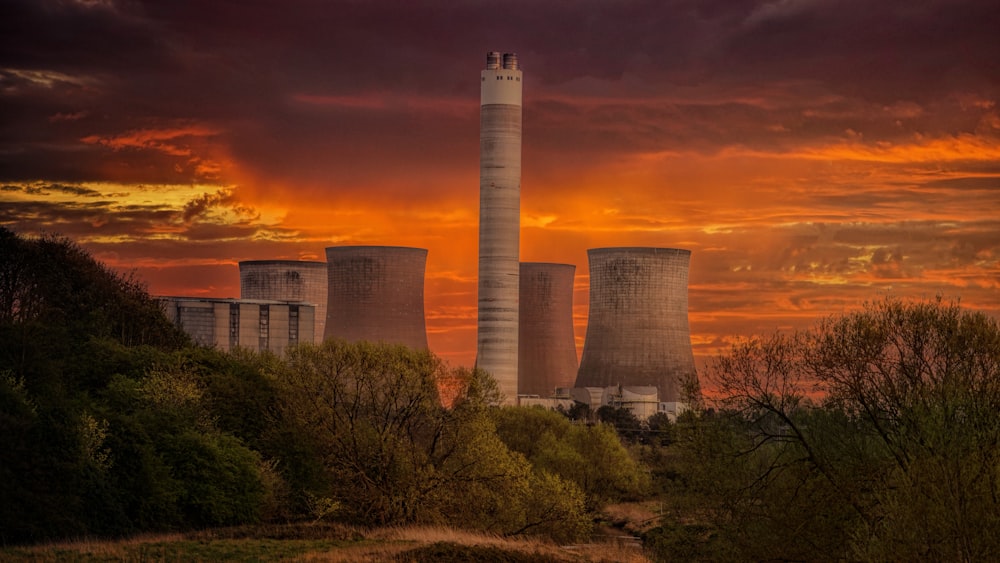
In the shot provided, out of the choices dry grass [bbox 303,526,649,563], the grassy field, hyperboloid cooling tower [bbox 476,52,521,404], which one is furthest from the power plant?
the grassy field

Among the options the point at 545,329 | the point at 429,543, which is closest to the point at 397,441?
the point at 429,543

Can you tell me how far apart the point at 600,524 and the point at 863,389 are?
3035cm

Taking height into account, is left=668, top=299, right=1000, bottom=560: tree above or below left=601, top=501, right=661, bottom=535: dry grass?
above

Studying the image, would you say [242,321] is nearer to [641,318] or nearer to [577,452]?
[641,318]

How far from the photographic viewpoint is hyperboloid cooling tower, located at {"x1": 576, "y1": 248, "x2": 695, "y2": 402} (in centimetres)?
10506

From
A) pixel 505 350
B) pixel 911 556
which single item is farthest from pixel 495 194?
pixel 911 556

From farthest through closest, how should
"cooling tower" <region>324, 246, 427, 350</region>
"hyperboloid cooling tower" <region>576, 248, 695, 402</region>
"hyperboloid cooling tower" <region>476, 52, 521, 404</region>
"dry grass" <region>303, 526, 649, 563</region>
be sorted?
"hyperboloid cooling tower" <region>576, 248, 695, 402</region> → "cooling tower" <region>324, 246, 427, 350</region> → "hyperboloid cooling tower" <region>476, 52, 521, 404</region> → "dry grass" <region>303, 526, 649, 563</region>

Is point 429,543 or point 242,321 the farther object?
point 242,321

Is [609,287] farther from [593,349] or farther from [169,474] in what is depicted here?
[169,474]

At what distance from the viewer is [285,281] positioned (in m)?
125

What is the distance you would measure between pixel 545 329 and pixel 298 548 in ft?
292

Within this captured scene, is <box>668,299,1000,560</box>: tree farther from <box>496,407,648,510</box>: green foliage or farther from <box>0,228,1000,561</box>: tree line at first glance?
<box>496,407,648,510</box>: green foliage

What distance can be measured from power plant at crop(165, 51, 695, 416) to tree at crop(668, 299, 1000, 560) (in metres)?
→ 64.2

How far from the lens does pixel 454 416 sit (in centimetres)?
3756
